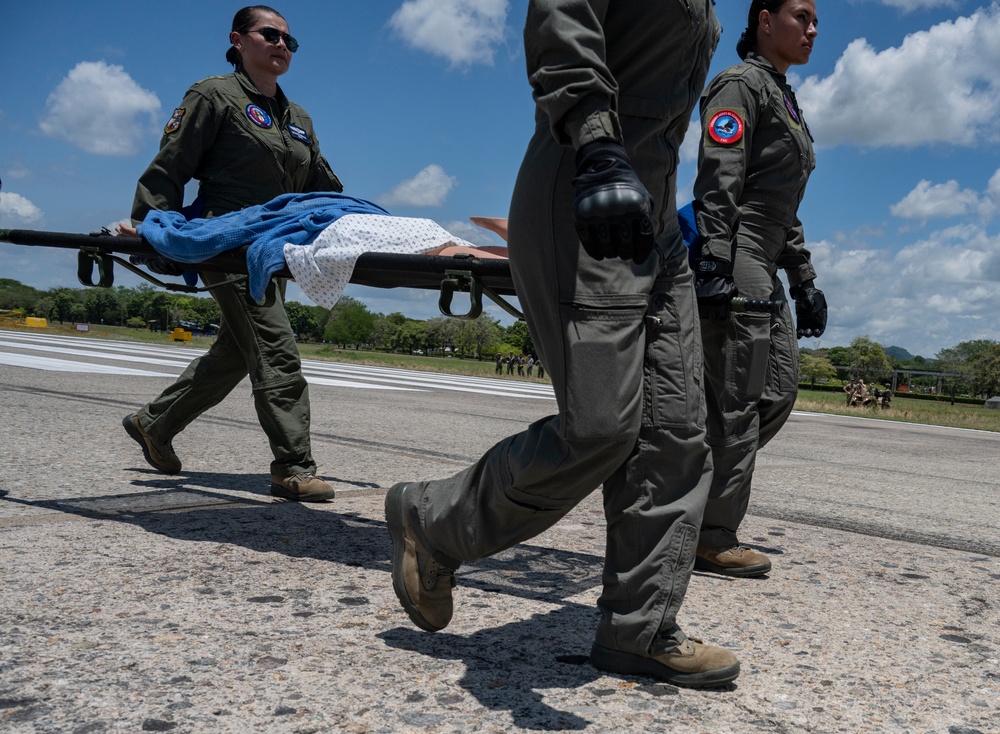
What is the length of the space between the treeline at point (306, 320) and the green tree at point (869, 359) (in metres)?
55.5

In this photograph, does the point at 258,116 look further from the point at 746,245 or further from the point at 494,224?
the point at 746,245

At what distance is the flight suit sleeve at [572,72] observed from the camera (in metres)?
1.95

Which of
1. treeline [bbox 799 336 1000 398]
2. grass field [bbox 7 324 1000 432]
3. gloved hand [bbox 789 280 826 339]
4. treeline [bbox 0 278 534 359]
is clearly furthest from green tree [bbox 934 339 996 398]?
gloved hand [bbox 789 280 826 339]

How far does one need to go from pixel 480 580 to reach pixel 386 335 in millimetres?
163101

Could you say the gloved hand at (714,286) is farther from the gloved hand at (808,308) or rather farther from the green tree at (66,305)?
the green tree at (66,305)

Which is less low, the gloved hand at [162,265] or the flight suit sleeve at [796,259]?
the flight suit sleeve at [796,259]

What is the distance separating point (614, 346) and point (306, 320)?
516 ft

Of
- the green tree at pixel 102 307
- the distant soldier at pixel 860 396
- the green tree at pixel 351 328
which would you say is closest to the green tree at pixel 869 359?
the green tree at pixel 351 328

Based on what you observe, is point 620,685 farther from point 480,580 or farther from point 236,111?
point 236,111

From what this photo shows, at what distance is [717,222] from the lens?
3.28 meters

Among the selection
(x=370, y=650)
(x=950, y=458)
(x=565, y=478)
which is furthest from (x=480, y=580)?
(x=950, y=458)

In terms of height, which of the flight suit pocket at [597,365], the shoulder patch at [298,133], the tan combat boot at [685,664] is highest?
the shoulder patch at [298,133]

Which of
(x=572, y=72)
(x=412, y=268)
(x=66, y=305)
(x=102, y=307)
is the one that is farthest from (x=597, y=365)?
(x=102, y=307)

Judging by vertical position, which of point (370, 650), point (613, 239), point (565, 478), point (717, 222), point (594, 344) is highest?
point (717, 222)
